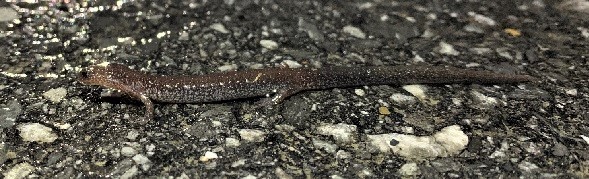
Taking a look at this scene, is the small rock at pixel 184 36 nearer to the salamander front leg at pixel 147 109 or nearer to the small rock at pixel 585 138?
the salamander front leg at pixel 147 109

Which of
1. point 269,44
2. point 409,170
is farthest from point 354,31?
point 409,170

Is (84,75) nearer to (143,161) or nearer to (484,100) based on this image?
(143,161)

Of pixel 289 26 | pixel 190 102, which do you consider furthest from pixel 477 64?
pixel 190 102

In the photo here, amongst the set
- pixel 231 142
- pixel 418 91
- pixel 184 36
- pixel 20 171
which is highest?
pixel 184 36

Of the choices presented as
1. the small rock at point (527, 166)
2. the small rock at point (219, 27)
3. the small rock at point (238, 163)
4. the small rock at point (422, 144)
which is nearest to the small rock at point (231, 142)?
the small rock at point (238, 163)

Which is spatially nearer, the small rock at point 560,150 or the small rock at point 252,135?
the small rock at point 560,150

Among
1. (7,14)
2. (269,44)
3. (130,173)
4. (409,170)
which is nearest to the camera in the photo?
(130,173)

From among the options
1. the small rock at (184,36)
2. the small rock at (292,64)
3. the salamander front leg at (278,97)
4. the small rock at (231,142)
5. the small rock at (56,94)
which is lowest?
the small rock at (231,142)
